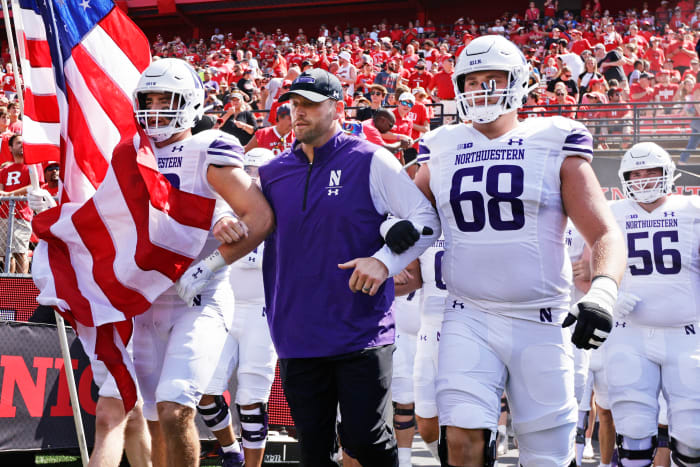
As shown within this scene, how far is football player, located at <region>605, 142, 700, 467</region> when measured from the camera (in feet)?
17.4

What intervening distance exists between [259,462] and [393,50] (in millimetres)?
17262

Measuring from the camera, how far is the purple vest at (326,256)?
3.81 m

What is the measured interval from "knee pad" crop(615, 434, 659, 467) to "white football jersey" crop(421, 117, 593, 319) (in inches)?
82.3

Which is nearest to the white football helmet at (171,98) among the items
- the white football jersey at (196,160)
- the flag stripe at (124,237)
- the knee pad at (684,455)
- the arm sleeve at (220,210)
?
the white football jersey at (196,160)

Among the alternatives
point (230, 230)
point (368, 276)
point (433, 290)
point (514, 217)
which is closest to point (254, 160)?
point (433, 290)

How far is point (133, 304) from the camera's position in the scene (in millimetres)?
4480

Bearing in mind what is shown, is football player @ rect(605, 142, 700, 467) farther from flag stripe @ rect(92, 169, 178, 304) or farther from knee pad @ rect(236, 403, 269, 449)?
flag stripe @ rect(92, 169, 178, 304)

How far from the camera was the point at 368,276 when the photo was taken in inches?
140

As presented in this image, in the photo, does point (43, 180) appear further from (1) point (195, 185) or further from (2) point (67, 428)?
(1) point (195, 185)

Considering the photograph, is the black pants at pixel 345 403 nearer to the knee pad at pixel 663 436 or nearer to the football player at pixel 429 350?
the football player at pixel 429 350

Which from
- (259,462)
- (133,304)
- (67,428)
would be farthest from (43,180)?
(133,304)

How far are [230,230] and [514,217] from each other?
1.35 m

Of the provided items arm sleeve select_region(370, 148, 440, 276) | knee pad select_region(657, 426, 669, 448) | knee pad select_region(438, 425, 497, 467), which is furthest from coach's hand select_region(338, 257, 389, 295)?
knee pad select_region(657, 426, 669, 448)

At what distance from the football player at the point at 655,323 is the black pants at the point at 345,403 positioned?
7.38ft
